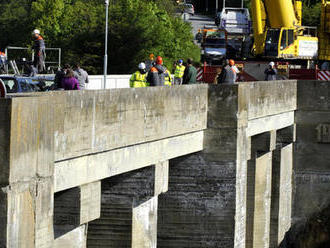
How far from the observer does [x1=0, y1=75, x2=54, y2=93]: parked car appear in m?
20.1

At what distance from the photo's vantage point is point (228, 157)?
1634cm

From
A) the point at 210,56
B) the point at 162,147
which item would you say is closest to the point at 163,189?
the point at 162,147

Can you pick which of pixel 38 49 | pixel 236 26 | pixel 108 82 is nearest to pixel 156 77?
pixel 38 49

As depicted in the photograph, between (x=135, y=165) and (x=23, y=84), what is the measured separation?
26.9 ft

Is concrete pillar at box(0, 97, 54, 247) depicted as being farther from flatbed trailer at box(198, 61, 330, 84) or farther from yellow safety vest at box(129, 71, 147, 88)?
flatbed trailer at box(198, 61, 330, 84)

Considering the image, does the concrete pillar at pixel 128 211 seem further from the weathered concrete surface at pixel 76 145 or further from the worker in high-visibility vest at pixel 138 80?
the worker in high-visibility vest at pixel 138 80

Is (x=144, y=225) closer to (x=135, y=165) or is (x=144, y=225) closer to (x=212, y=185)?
(x=135, y=165)

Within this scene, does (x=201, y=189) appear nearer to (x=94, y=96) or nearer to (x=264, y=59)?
(x=94, y=96)

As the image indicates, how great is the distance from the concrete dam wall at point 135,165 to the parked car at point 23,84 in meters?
4.51

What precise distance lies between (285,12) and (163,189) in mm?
26505

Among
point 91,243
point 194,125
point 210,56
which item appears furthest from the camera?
point 210,56

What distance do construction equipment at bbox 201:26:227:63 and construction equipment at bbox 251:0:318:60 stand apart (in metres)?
3.88

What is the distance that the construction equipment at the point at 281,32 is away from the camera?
39.5m

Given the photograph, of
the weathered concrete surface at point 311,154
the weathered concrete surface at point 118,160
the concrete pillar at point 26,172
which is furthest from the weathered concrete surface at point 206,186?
the weathered concrete surface at point 311,154
